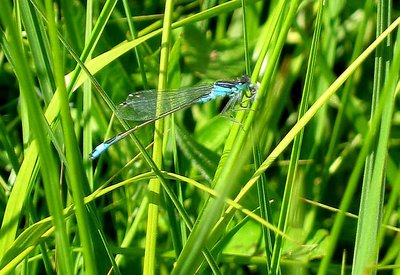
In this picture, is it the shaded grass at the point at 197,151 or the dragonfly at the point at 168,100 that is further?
the dragonfly at the point at 168,100

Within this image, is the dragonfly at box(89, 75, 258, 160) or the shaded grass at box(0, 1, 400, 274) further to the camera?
the dragonfly at box(89, 75, 258, 160)

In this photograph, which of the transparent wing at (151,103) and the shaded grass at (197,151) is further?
the transparent wing at (151,103)

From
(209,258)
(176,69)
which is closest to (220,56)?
(176,69)

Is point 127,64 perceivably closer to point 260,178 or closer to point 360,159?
point 260,178

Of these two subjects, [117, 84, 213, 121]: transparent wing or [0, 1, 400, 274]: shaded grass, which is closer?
[0, 1, 400, 274]: shaded grass

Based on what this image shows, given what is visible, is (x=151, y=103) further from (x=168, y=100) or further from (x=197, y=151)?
(x=197, y=151)

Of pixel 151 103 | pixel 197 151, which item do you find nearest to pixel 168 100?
pixel 151 103
